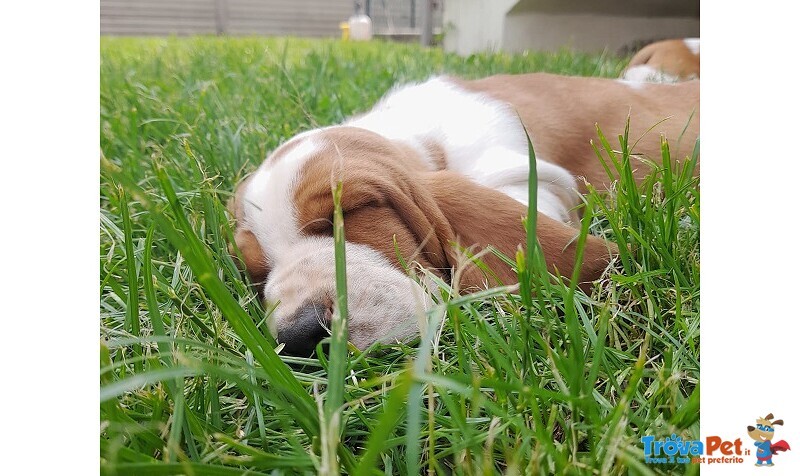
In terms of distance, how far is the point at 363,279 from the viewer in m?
1.70

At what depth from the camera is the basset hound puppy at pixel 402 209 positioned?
5.34ft

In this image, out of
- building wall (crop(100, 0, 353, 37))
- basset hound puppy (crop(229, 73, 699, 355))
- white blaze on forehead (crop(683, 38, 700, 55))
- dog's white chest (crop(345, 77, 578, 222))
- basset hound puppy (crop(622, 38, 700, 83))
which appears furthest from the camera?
building wall (crop(100, 0, 353, 37))

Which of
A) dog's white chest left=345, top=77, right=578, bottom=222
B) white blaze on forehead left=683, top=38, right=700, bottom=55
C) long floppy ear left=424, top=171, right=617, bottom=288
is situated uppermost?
white blaze on forehead left=683, top=38, right=700, bottom=55

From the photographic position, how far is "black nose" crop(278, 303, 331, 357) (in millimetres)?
1479

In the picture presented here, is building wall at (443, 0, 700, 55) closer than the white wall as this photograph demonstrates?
Yes

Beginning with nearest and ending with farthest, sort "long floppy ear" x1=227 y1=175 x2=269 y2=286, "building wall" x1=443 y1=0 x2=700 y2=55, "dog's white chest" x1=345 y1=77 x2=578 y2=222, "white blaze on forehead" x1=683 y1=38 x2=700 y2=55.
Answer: "long floppy ear" x1=227 y1=175 x2=269 y2=286 → "dog's white chest" x1=345 y1=77 x2=578 y2=222 → "white blaze on forehead" x1=683 y1=38 x2=700 y2=55 → "building wall" x1=443 y1=0 x2=700 y2=55

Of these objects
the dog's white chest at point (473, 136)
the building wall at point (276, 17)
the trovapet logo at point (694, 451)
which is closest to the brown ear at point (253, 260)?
the dog's white chest at point (473, 136)

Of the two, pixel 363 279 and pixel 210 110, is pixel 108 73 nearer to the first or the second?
pixel 210 110

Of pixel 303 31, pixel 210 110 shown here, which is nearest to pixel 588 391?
pixel 210 110
